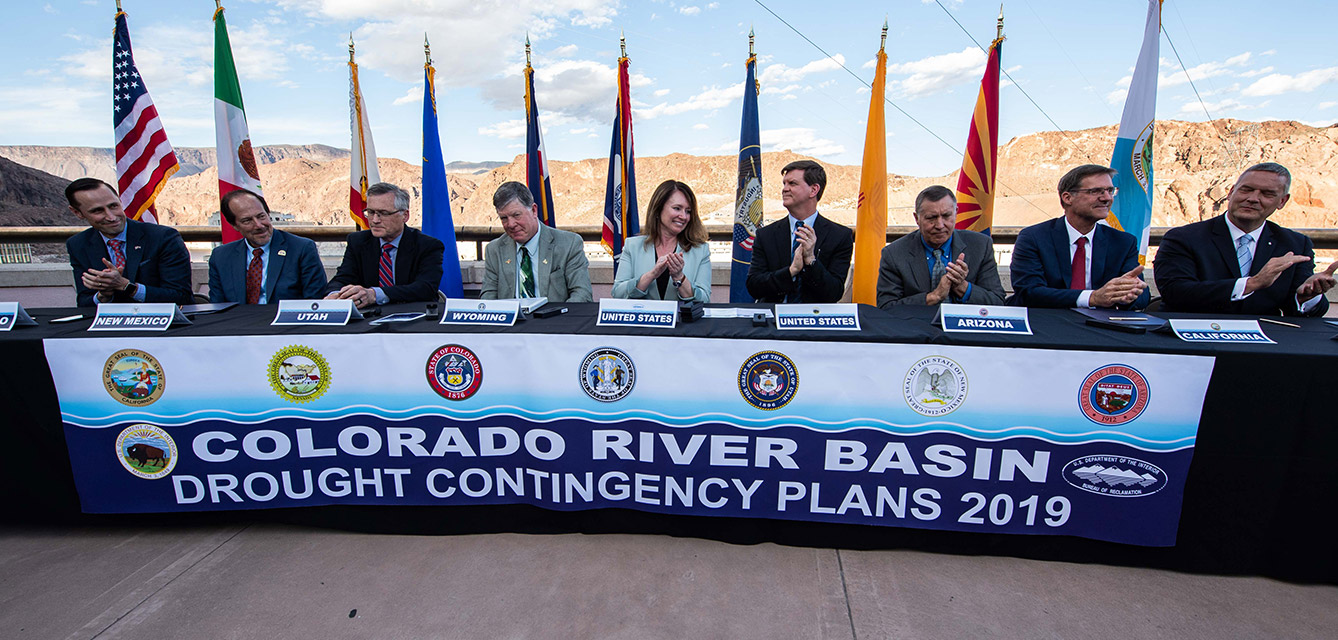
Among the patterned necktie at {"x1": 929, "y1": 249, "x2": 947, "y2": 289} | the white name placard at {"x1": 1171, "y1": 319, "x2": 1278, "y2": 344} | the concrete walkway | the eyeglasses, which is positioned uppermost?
the eyeglasses

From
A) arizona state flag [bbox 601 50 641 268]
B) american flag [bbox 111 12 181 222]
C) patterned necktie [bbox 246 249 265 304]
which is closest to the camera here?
patterned necktie [bbox 246 249 265 304]

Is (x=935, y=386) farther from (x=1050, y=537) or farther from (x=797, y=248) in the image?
(x=797, y=248)

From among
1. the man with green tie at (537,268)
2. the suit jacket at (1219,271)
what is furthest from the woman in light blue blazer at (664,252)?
the suit jacket at (1219,271)

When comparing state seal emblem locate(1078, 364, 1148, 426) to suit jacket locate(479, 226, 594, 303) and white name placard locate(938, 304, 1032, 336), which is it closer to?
white name placard locate(938, 304, 1032, 336)

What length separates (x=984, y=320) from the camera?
168 cm

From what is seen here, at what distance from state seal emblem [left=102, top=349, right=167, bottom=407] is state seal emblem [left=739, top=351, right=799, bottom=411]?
187 centimetres

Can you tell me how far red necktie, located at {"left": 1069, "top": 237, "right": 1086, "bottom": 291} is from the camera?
251cm

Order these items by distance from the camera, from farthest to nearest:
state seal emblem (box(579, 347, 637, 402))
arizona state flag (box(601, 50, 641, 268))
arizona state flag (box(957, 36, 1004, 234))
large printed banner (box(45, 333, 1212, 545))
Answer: arizona state flag (box(601, 50, 641, 268)) < arizona state flag (box(957, 36, 1004, 234)) < state seal emblem (box(579, 347, 637, 402)) < large printed banner (box(45, 333, 1212, 545))

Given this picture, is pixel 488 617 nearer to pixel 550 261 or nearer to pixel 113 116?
pixel 550 261

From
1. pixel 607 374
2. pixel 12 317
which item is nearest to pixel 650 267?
pixel 607 374

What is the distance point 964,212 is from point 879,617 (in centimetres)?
419

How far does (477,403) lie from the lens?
5.76 feet

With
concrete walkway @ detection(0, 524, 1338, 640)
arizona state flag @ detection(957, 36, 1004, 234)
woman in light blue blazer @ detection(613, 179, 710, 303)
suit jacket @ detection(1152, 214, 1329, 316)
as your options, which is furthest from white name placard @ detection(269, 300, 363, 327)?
arizona state flag @ detection(957, 36, 1004, 234)

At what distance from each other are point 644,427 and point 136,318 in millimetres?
1722
